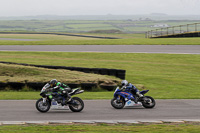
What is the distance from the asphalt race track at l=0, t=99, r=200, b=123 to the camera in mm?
12281

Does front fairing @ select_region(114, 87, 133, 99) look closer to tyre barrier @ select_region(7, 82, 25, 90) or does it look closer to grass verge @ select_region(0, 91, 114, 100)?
grass verge @ select_region(0, 91, 114, 100)

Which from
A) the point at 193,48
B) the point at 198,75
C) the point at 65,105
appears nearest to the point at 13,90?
the point at 65,105

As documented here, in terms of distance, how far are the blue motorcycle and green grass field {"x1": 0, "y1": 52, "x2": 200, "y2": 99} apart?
3.02m

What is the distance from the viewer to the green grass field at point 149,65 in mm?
19766

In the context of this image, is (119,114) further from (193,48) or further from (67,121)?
(193,48)

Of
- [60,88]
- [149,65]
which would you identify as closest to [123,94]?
[60,88]

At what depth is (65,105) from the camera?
1346 centimetres

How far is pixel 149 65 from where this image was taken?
1115 inches

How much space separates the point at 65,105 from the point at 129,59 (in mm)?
18204

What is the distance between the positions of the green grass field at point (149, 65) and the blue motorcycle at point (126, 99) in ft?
9.91

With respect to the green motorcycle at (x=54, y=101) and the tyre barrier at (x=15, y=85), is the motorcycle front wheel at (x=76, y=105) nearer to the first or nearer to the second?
the green motorcycle at (x=54, y=101)

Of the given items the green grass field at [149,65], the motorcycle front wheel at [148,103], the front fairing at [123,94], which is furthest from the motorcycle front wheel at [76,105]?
the green grass field at [149,65]

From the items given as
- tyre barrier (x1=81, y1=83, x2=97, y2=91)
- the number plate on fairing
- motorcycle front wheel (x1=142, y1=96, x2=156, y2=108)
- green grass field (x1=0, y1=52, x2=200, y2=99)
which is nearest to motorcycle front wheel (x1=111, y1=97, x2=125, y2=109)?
the number plate on fairing

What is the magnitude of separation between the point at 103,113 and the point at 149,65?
15628 millimetres
